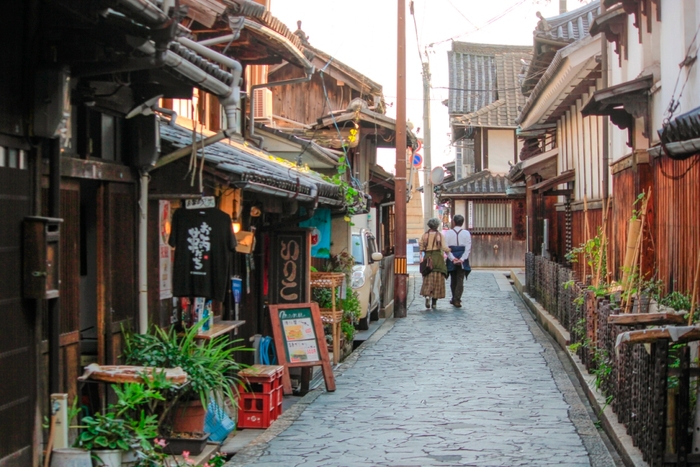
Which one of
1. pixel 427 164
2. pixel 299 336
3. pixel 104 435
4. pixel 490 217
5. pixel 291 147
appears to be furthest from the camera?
pixel 490 217

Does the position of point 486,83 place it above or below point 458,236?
above

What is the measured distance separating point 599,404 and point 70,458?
678cm

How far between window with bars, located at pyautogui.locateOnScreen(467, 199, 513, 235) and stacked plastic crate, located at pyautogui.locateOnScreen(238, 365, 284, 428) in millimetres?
34230

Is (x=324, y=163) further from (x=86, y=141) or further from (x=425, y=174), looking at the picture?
(x=425, y=174)

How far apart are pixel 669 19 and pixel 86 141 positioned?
8.66m

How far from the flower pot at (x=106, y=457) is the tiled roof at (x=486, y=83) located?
132 feet

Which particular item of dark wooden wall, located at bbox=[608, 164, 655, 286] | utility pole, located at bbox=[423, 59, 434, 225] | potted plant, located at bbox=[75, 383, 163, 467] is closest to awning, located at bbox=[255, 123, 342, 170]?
dark wooden wall, located at bbox=[608, 164, 655, 286]

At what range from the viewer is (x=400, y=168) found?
2366cm

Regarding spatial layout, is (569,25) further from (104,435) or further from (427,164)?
(104,435)

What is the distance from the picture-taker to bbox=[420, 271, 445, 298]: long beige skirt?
82.8 feet

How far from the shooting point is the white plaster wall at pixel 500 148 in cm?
4706

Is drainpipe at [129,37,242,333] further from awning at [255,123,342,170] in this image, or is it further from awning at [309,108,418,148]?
awning at [309,108,418,148]

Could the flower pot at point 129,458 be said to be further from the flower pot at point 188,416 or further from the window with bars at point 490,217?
the window with bars at point 490,217

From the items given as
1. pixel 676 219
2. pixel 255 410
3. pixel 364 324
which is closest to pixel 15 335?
pixel 255 410
